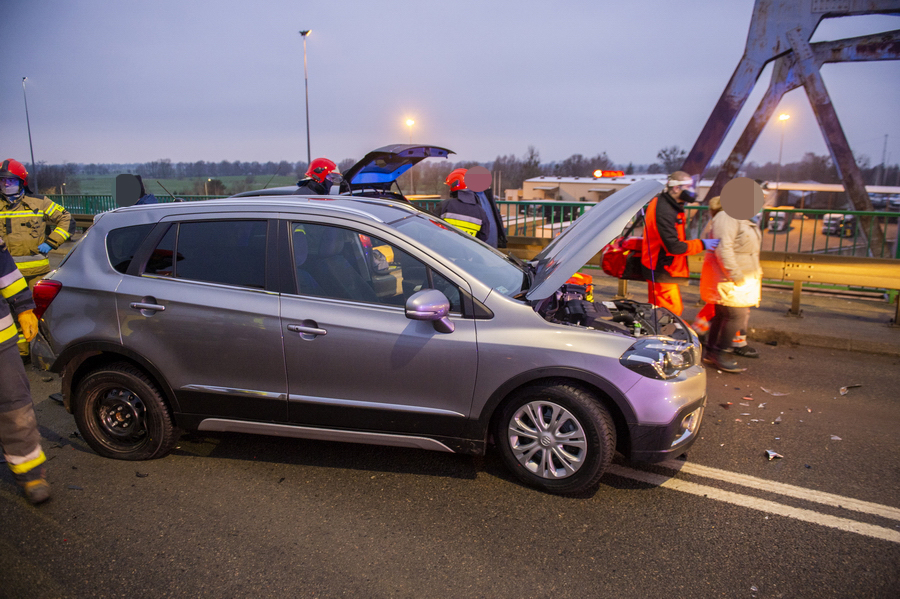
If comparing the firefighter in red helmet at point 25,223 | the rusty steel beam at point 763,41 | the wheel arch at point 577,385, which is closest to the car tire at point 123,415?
the wheel arch at point 577,385

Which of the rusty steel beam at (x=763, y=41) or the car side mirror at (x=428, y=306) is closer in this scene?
the car side mirror at (x=428, y=306)

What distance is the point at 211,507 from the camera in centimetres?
333

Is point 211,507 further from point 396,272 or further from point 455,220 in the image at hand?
point 455,220

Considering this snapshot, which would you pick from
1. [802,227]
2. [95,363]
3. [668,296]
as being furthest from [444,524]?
[802,227]

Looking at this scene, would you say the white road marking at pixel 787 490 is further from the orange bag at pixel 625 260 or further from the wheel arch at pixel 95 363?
the wheel arch at pixel 95 363

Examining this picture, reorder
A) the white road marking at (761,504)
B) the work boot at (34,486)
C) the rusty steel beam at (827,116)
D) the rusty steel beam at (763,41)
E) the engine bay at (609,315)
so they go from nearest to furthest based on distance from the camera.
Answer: the white road marking at (761,504) < the work boot at (34,486) < the engine bay at (609,315) < the rusty steel beam at (763,41) < the rusty steel beam at (827,116)

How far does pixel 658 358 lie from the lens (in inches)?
130

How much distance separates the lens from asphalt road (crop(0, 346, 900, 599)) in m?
2.68

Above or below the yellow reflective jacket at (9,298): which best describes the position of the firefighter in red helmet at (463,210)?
above

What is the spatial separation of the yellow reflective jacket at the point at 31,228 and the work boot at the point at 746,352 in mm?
7351

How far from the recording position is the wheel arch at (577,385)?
3.22 m

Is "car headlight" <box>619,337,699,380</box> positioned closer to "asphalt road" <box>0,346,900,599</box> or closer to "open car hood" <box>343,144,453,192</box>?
"asphalt road" <box>0,346,900,599</box>

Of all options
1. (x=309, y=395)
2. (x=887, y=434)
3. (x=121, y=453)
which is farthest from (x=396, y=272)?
(x=887, y=434)

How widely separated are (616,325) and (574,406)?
2.27ft
